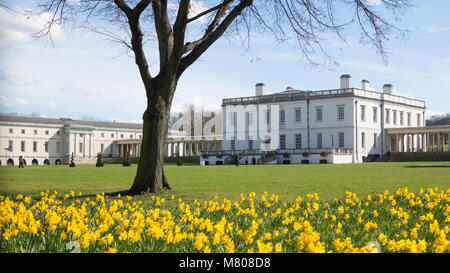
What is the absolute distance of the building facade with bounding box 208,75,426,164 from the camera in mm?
58188

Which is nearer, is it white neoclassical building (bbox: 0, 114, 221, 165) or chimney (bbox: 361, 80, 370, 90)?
chimney (bbox: 361, 80, 370, 90)

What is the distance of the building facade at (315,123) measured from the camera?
5819cm

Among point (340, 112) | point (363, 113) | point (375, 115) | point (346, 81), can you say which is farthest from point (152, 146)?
point (375, 115)

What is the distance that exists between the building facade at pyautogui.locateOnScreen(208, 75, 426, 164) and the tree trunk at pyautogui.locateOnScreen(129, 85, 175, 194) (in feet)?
143

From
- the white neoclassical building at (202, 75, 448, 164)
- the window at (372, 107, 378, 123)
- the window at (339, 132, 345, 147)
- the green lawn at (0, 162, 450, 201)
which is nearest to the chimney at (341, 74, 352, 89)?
the white neoclassical building at (202, 75, 448, 164)

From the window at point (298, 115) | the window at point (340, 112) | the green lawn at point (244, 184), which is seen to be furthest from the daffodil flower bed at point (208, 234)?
the window at point (298, 115)

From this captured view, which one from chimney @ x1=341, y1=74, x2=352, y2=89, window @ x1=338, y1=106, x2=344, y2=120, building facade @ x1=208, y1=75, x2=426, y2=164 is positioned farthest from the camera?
chimney @ x1=341, y1=74, x2=352, y2=89

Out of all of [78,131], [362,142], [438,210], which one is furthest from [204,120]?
[438,210]

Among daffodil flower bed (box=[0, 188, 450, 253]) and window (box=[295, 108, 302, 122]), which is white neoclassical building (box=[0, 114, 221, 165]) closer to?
window (box=[295, 108, 302, 122])

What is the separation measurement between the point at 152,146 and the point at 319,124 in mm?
53964

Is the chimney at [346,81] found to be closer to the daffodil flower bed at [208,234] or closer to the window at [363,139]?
the window at [363,139]

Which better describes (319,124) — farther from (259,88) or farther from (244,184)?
(244,184)

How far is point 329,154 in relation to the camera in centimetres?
5309
